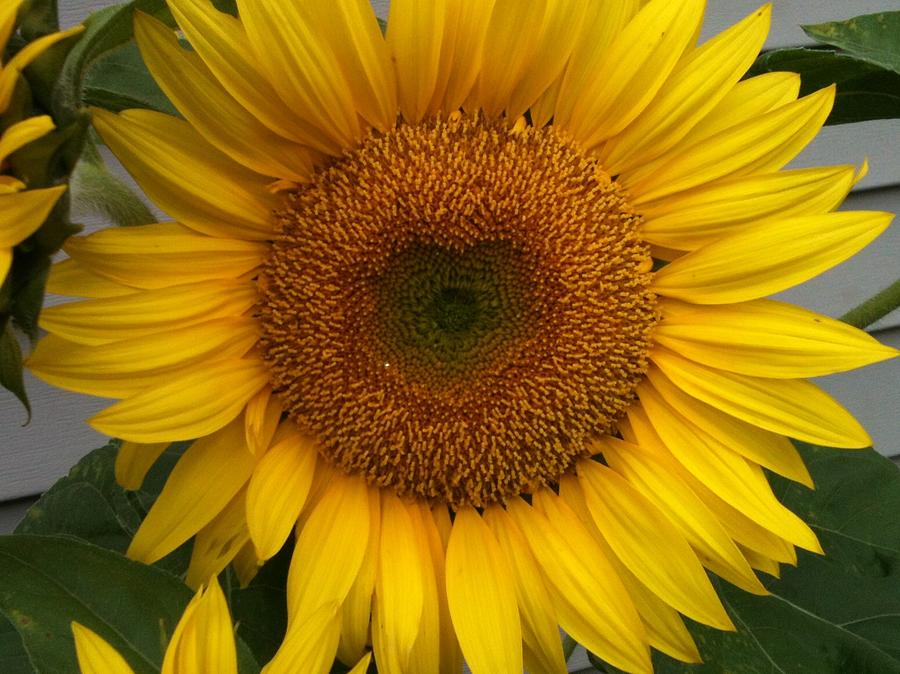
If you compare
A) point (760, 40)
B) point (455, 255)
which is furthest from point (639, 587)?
→ point (760, 40)

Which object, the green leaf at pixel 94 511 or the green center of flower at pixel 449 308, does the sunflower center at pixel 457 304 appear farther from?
the green leaf at pixel 94 511

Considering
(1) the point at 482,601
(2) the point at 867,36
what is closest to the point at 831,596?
(1) the point at 482,601

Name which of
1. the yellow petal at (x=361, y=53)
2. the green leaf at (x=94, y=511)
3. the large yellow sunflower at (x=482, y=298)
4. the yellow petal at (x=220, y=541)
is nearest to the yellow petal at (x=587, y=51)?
the large yellow sunflower at (x=482, y=298)

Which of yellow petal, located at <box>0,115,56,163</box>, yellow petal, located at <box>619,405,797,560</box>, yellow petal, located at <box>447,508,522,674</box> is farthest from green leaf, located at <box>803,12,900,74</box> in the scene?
yellow petal, located at <box>0,115,56,163</box>

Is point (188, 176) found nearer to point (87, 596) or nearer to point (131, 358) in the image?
point (131, 358)

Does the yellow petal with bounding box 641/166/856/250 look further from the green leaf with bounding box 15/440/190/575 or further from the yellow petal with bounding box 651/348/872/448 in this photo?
the green leaf with bounding box 15/440/190/575

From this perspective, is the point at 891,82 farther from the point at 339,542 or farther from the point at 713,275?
the point at 339,542
